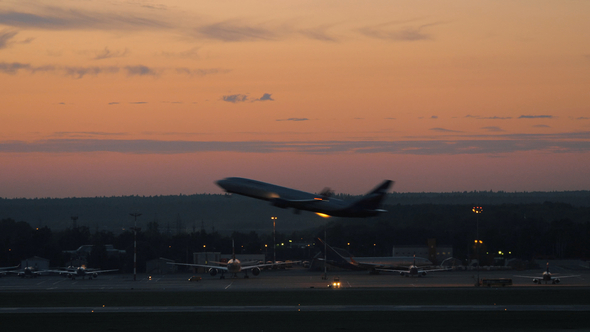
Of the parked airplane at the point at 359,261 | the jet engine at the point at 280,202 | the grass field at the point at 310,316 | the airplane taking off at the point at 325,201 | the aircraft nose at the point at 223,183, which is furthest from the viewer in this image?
the parked airplane at the point at 359,261

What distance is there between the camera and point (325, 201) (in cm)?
6475

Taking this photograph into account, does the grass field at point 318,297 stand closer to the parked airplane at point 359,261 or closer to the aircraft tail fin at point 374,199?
the aircraft tail fin at point 374,199

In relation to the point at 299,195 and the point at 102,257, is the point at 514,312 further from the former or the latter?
the point at 102,257

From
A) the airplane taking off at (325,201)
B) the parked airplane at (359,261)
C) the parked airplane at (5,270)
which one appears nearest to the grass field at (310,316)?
the airplane taking off at (325,201)

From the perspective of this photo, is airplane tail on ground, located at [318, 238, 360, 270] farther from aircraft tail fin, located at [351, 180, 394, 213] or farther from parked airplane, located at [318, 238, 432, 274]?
aircraft tail fin, located at [351, 180, 394, 213]

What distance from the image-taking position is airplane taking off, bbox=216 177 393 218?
64.6 m

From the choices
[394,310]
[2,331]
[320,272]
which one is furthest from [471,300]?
[320,272]

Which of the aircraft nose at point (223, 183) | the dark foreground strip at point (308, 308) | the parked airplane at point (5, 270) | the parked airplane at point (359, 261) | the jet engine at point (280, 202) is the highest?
the aircraft nose at point (223, 183)

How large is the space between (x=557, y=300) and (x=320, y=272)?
254ft

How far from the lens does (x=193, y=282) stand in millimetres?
118562

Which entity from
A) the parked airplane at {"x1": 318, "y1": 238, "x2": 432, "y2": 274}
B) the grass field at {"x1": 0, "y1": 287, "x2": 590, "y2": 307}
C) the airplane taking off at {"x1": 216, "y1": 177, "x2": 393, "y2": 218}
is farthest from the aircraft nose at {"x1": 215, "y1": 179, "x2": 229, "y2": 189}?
the parked airplane at {"x1": 318, "y1": 238, "x2": 432, "y2": 274}

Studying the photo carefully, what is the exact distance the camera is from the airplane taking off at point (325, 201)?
212ft

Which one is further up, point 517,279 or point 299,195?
point 299,195

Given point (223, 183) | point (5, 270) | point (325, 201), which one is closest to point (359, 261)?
point (223, 183)
